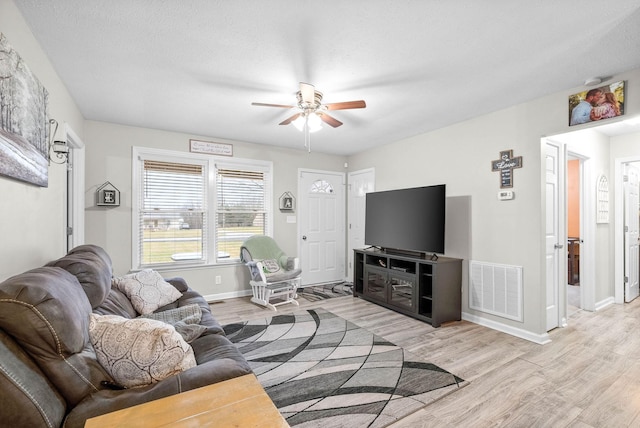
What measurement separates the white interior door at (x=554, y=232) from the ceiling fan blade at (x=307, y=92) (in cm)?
267

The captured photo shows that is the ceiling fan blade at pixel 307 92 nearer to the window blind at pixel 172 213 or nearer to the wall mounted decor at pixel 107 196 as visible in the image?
the window blind at pixel 172 213

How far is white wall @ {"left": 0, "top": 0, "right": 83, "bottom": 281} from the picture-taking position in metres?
1.66

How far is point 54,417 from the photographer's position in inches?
40.5

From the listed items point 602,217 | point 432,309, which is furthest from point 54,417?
point 602,217

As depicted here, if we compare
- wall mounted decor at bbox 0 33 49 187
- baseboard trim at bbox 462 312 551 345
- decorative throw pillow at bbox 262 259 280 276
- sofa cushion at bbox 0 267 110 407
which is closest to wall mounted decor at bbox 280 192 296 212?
decorative throw pillow at bbox 262 259 280 276

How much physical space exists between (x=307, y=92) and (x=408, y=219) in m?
2.28

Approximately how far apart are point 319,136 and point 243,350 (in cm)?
307

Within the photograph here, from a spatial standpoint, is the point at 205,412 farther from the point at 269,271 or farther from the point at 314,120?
the point at 269,271

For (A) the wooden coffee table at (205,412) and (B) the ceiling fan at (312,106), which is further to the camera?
(B) the ceiling fan at (312,106)

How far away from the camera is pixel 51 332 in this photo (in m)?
1.12

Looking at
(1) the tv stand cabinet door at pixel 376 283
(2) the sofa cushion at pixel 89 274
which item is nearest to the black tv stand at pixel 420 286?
(1) the tv stand cabinet door at pixel 376 283

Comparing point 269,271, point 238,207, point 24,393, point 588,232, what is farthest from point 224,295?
point 588,232

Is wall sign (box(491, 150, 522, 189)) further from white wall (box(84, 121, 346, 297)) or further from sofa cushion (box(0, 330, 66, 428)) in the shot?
sofa cushion (box(0, 330, 66, 428))

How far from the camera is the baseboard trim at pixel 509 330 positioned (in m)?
3.04
